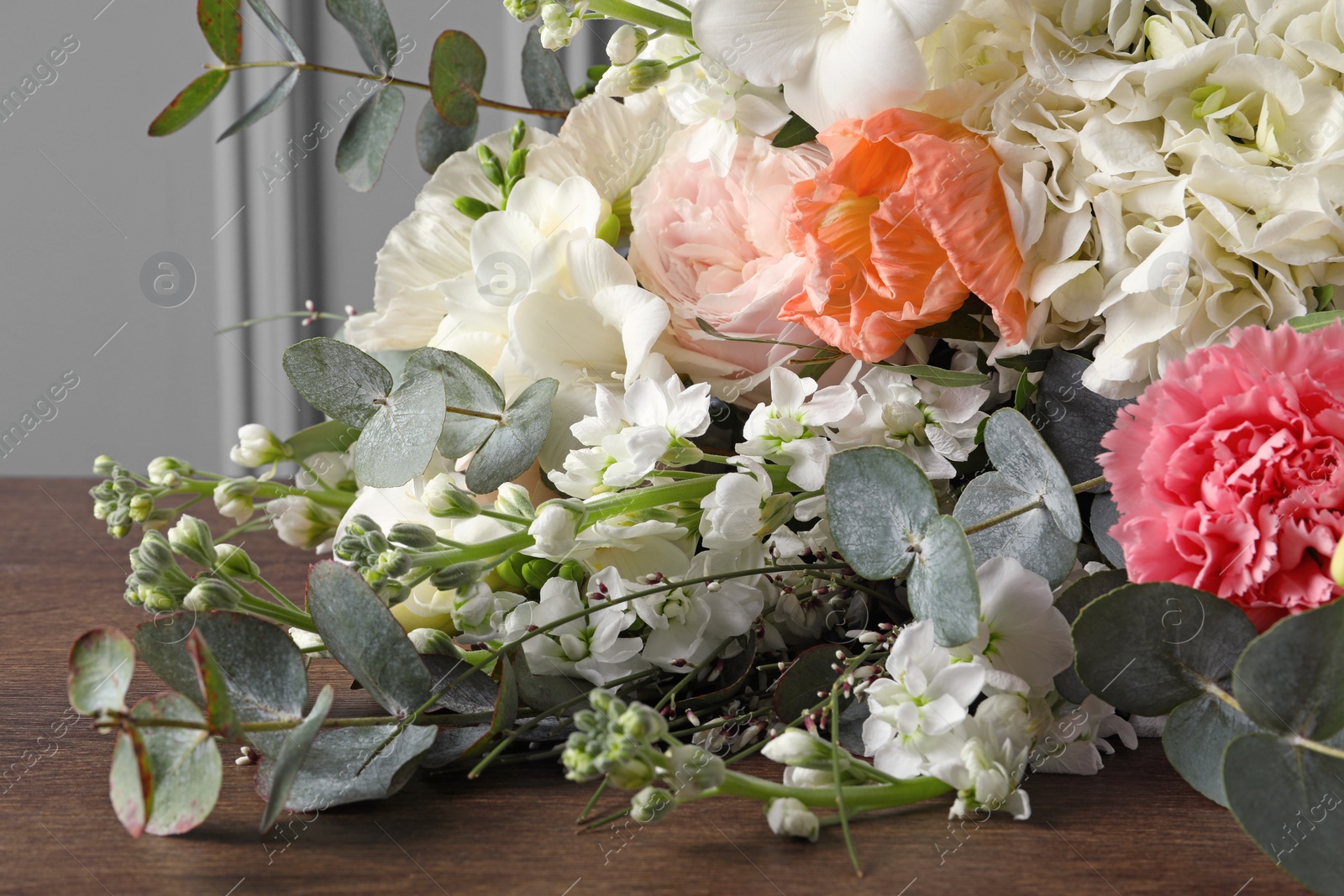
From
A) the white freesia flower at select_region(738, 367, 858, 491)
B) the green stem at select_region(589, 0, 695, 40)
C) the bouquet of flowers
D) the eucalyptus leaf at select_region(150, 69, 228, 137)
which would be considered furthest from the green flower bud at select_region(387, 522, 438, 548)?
the eucalyptus leaf at select_region(150, 69, 228, 137)

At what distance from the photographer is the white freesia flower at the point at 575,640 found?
0.34 metres

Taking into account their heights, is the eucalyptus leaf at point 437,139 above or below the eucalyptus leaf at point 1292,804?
above

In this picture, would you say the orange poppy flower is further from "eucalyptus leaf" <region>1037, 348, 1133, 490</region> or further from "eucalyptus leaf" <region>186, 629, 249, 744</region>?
"eucalyptus leaf" <region>186, 629, 249, 744</region>

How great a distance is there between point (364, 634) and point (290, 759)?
0.15 feet

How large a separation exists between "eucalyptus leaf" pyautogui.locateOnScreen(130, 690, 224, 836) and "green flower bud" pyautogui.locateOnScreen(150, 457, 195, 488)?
185mm

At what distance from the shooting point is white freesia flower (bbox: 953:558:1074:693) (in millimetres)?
302

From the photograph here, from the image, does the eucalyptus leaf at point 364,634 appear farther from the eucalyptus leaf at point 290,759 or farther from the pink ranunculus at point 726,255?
the pink ranunculus at point 726,255

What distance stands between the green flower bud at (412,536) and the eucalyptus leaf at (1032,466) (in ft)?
0.58

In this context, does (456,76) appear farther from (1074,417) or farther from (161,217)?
(161,217)

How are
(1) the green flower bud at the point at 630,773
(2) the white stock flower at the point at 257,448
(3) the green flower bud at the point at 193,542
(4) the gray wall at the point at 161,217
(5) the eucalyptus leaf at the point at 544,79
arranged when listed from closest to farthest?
1. (1) the green flower bud at the point at 630,773
2. (3) the green flower bud at the point at 193,542
3. (2) the white stock flower at the point at 257,448
4. (5) the eucalyptus leaf at the point at 544,79
5. (4) the gray wall at the point at 161,217

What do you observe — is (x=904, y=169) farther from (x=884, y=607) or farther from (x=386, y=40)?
(x=386, y=40)

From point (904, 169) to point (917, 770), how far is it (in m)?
0.20

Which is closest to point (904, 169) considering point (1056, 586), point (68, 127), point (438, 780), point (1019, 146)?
point (1019, 146)

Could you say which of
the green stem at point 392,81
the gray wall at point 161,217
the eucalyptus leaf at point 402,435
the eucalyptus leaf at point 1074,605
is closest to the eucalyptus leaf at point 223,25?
the green stem at point 392,81
